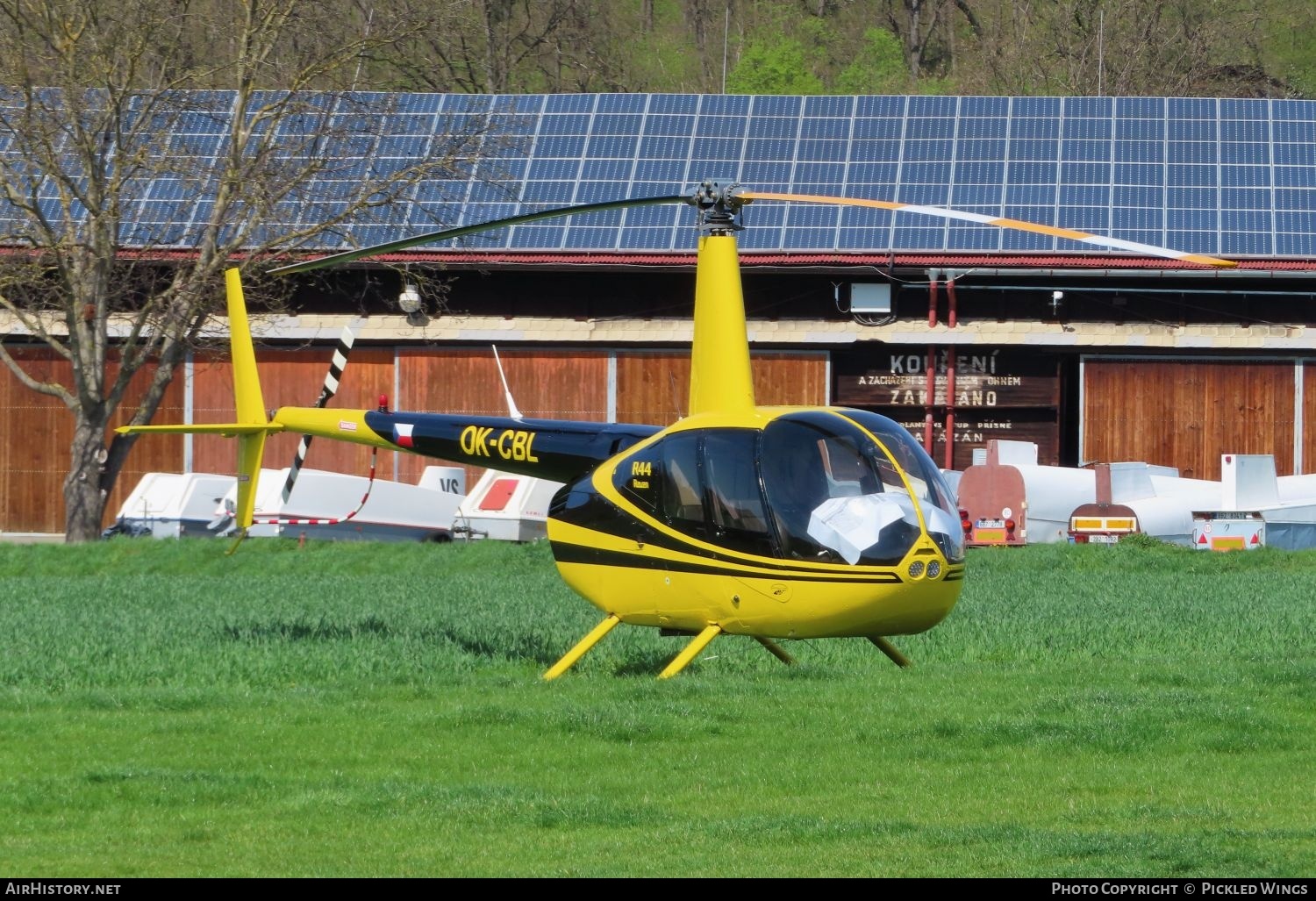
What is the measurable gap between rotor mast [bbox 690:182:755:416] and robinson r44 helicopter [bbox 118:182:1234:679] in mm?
12

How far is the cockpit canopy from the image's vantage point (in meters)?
11.0

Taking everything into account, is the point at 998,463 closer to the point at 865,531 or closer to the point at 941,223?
the point at 941,223

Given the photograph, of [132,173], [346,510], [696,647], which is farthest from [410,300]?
[696,647]

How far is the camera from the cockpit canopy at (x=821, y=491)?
1104 cm

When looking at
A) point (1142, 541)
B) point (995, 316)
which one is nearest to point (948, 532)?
point (1142, 541)

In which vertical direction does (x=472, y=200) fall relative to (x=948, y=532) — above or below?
above

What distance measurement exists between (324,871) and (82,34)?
20.9 meters

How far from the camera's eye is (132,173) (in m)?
25.2

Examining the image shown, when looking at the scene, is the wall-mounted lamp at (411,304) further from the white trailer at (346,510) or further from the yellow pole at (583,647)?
the yellow pole at (583,647)

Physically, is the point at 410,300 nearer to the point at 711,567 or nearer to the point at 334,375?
the point at 334,375

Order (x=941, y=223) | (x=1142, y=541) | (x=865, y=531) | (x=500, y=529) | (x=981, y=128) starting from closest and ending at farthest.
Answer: (x=865, y=531), (x=1142, y=541), (x=500, y=529), (x=941, y=223), (x=981, y=128)

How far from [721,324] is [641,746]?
3227 millimetres

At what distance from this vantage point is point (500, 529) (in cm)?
2745

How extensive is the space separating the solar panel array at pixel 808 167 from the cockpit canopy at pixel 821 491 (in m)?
16.4
